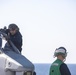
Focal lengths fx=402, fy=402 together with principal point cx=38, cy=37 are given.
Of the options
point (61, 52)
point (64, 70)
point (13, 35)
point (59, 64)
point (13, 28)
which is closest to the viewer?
point (64, 70)

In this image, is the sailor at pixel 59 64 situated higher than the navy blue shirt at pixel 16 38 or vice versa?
the navy blue shirt at pixel 16 38

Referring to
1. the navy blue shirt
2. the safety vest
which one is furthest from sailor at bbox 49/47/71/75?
the navy blue shirt

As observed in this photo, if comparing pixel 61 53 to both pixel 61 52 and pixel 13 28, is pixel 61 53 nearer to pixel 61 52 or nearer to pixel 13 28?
pixel 61 52

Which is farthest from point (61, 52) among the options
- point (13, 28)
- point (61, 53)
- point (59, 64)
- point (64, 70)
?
point (13, 28)

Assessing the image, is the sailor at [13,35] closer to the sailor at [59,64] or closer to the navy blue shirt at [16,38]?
the navy blue shirt at [16,38]

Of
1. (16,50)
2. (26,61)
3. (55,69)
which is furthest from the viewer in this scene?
(16,50)

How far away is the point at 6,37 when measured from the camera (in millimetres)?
11609

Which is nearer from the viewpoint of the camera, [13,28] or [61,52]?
[61,52]

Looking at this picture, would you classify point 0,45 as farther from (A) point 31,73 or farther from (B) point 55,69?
(B) point 55,69

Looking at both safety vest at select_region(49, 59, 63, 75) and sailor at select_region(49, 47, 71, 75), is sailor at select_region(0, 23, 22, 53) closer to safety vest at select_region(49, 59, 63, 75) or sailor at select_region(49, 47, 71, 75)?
sailor at select_region(49, 47, 71, 75)

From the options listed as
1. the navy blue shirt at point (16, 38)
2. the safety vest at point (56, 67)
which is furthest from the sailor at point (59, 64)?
the navy blue shirt at point (16, 38)

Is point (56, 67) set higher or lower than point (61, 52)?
lower

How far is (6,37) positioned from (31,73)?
5.07 ft

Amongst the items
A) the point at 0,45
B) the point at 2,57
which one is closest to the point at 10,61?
the point at 2,57
